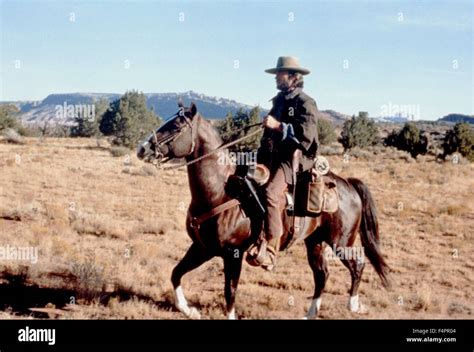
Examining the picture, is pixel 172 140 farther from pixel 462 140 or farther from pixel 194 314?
pixel 462 140

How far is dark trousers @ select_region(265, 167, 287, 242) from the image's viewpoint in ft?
21.3

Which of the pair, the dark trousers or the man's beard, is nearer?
the dark trousers

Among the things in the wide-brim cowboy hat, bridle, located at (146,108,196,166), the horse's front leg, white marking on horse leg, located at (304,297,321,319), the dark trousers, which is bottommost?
white marking on horse leg, located at (304,297,321,319)

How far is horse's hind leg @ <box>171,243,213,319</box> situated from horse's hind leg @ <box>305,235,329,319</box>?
179 cm

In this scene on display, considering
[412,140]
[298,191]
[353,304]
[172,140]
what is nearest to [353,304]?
[353,304]

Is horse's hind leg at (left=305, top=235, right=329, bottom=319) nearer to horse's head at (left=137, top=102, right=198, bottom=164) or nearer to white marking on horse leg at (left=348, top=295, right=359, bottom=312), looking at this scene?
white marking on horse leg at (left=348, top=295, right=359, bottom=312)

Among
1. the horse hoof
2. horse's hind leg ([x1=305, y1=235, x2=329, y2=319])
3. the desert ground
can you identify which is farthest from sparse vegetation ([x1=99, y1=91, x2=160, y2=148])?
the horse hoof

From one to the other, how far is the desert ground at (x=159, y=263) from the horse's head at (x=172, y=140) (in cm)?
248

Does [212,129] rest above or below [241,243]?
above

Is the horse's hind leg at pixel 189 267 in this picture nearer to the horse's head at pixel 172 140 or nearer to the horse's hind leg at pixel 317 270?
the horse's head at pixel 172 140

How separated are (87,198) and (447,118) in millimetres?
158760

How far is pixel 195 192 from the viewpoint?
6.38 m

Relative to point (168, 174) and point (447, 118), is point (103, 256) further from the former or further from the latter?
point (447, 118)
